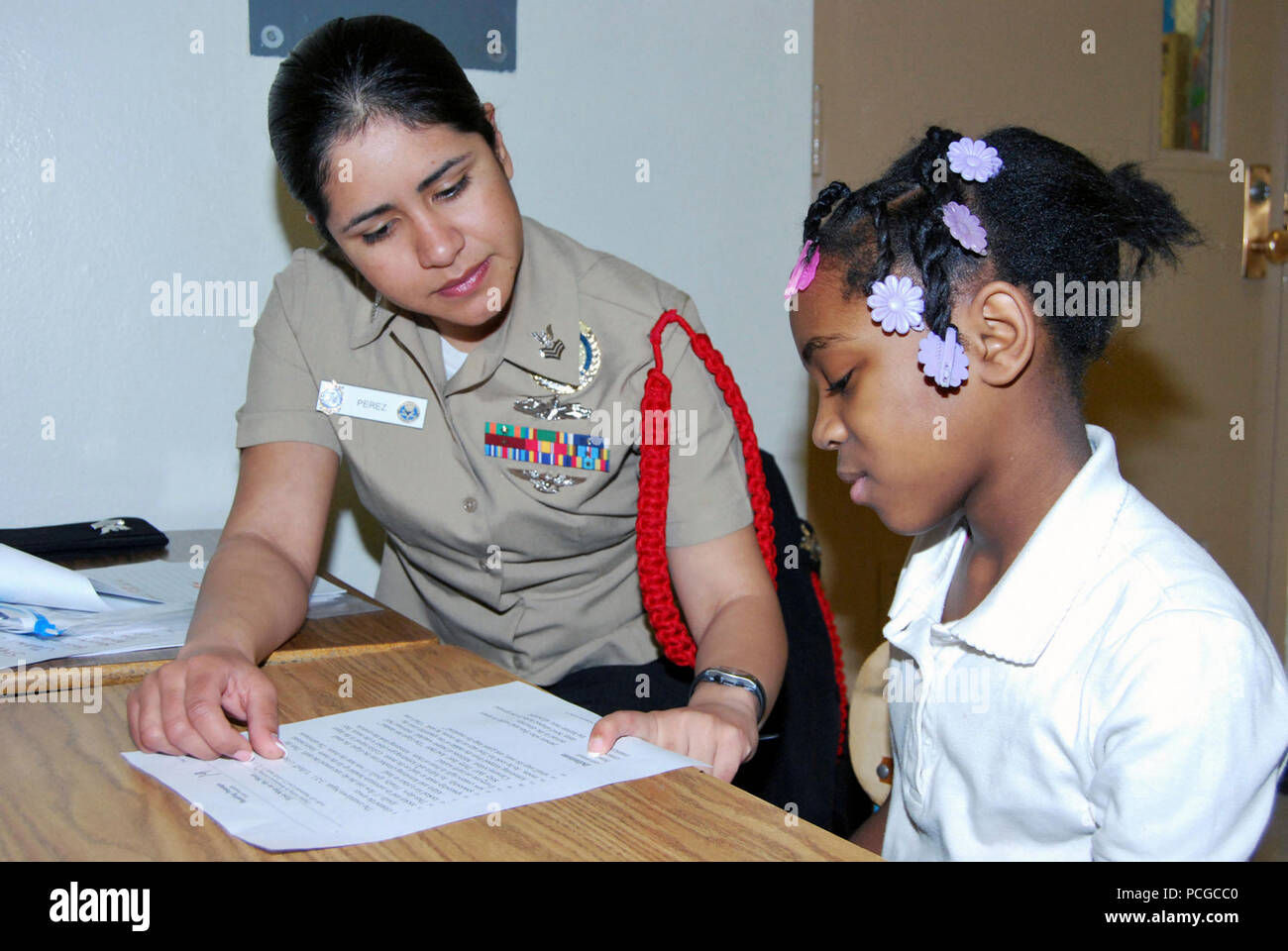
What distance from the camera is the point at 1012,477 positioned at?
2.90 ft

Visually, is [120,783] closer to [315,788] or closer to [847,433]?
[315,788]

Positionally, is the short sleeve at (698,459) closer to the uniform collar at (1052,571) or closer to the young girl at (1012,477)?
the young girl at (1012,477)

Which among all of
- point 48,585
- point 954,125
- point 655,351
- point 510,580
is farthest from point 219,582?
point 954,125

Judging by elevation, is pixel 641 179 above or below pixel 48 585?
above

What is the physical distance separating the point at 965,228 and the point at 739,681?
40cm

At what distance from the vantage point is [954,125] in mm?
2105

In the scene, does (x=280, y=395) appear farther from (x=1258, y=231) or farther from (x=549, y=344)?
(x=1258, y=231)

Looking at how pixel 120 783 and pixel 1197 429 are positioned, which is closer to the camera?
pixel 120 783

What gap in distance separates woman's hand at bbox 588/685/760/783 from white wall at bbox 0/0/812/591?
38.2 inches

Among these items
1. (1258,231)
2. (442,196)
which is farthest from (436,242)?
(1258,231)

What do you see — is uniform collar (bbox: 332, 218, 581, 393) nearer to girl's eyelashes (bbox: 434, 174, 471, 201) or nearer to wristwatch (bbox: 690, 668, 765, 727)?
girl's eyelashes (bbox: 434, 174, 471, 201)

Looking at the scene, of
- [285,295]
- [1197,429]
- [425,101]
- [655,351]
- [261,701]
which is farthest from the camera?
[1197,429]

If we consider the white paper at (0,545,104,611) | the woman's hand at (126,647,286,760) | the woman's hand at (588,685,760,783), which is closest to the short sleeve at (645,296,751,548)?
the woman's hand at (588,685,760,783)
